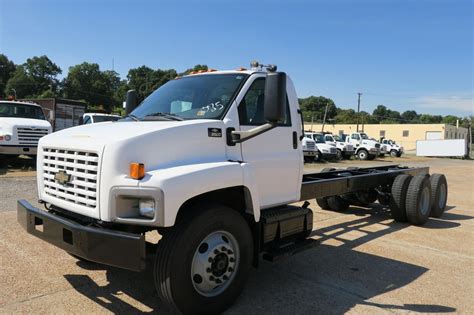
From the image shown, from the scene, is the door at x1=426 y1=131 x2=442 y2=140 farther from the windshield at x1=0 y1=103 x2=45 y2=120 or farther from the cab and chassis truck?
the cab and chassis truck

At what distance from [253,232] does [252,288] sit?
67 centimetres

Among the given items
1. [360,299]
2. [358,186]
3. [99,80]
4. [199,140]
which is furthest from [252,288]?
[99,80]

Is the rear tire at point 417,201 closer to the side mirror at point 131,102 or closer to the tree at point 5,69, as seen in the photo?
the side mirror at point 131,102

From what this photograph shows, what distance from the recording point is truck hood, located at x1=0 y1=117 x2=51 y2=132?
44.4 feet

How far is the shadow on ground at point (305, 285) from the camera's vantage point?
398 centimetres

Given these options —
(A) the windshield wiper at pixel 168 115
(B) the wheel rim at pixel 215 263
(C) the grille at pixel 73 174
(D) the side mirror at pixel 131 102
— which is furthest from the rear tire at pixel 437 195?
(C) the grille at pixel 73 174

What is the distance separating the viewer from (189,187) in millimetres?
3381

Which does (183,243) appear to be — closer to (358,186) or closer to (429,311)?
(429,311)

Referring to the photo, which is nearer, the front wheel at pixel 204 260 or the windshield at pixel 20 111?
the front wheel at pixel 204 260

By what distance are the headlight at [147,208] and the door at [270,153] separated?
1.24 meters

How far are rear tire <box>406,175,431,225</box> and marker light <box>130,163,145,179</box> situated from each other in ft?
19.9

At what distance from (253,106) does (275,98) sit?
687mm

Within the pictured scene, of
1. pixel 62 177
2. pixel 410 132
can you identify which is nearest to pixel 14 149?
pixel 62 177

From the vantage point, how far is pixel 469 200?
479 inches
